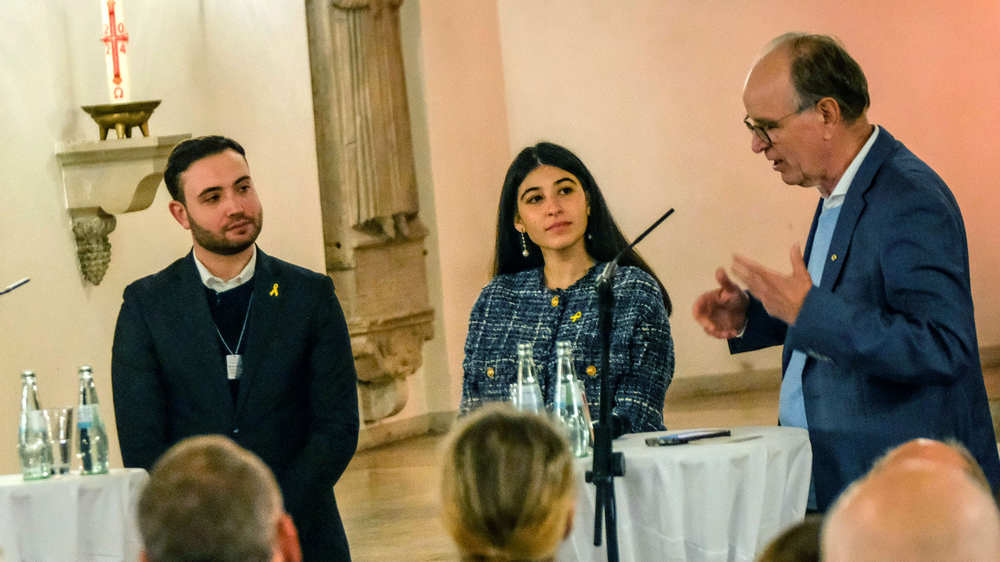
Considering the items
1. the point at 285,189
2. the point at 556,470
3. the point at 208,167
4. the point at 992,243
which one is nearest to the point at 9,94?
the point at 285,189

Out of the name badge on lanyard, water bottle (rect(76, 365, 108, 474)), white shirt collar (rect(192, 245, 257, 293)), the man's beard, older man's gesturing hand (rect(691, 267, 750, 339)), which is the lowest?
water bottle (rect(76, 365, 108, 474))

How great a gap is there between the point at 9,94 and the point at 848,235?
4.42 metres

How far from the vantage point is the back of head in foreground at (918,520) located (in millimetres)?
1355

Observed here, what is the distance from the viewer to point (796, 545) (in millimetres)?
1615

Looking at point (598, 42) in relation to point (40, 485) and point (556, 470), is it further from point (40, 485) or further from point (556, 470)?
point (556, 470)

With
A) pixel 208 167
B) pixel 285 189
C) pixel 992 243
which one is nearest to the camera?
pixel 208 167

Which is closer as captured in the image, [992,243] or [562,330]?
[562,330]

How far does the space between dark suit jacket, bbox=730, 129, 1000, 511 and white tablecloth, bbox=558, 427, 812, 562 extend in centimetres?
12

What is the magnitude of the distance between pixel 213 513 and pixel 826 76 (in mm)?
1940

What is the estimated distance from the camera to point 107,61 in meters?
6.53

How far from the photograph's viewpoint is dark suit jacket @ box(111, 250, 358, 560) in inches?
148

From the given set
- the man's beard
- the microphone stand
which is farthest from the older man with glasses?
the man's beard

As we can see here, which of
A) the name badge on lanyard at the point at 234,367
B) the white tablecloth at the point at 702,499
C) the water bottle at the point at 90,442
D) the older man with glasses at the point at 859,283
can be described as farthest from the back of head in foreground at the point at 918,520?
the water bottle at the point at 90,442

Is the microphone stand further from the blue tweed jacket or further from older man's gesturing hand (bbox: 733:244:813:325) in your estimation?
the blue tweed jacket
